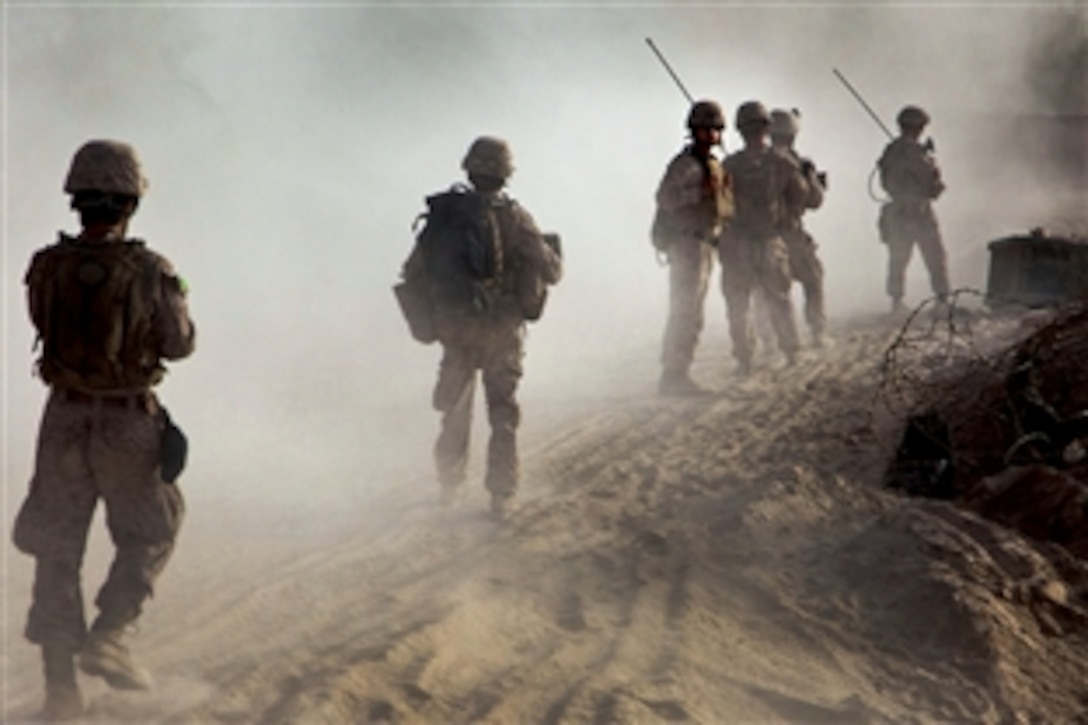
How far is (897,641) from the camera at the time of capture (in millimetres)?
4520

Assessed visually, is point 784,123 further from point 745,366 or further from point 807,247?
point 745,366

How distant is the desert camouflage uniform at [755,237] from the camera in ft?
30.9

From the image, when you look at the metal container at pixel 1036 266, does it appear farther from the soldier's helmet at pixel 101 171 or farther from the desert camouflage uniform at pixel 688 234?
the soldier's helmet at pixel 101 171

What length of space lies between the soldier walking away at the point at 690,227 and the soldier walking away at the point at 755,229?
0.68 metres

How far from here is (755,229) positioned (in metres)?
9.47

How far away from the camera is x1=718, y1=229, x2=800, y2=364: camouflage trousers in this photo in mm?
9461

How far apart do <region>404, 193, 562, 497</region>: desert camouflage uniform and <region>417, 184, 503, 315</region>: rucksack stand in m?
0.06

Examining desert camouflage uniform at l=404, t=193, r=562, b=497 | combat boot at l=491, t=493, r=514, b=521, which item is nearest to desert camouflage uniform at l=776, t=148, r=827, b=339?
desert camouflage uniform at l=404, t=193, r=562, b=497

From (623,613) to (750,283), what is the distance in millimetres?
5208

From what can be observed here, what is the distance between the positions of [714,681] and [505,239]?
2.44 m

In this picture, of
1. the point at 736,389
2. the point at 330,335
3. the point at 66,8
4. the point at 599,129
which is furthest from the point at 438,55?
the point at 736,389

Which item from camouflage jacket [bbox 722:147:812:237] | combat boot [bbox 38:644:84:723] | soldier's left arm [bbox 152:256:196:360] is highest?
camouflage jacket [bbox 722:147:812:237]

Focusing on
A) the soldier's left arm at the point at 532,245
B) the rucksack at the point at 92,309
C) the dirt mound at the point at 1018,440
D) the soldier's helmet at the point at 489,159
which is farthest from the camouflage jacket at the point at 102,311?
the dirt mound at the point at 1018,440

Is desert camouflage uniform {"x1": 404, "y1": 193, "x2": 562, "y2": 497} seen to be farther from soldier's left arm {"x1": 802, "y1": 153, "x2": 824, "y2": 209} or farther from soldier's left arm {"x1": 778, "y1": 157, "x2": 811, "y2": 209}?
soldier's left arm {"x1": 802, "y1": 153, "x2": 824, "y2": 209}
